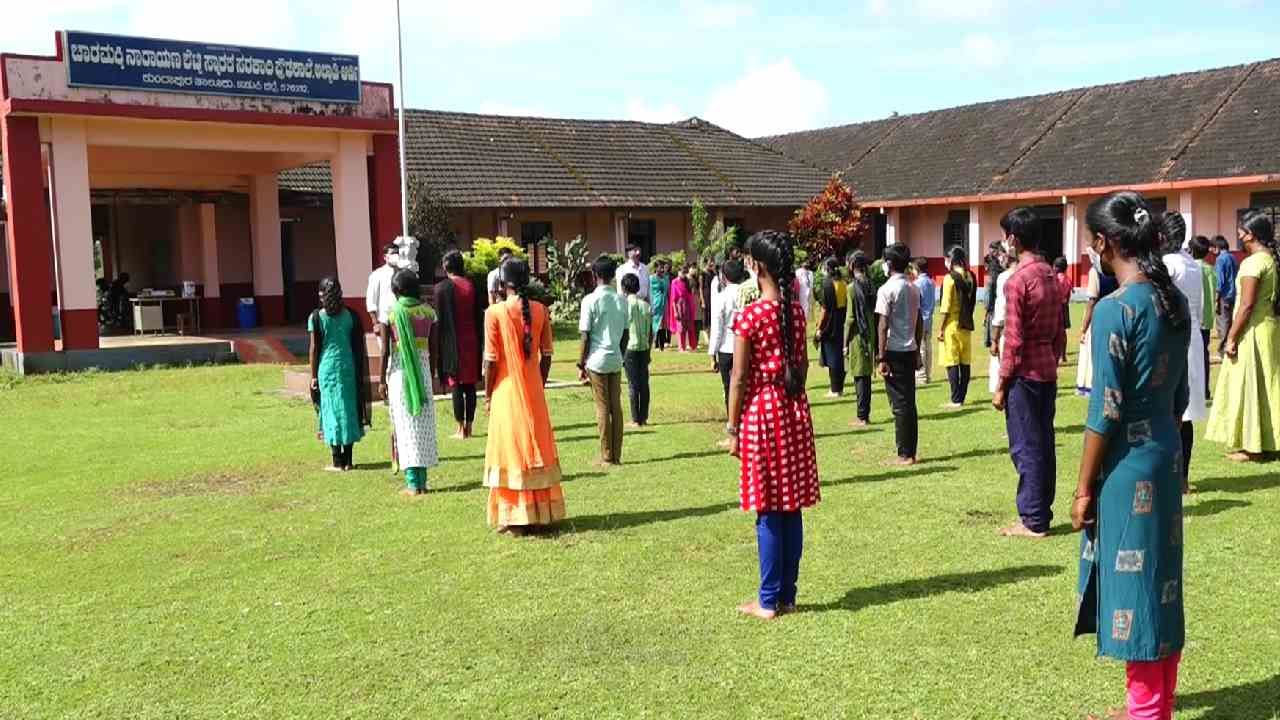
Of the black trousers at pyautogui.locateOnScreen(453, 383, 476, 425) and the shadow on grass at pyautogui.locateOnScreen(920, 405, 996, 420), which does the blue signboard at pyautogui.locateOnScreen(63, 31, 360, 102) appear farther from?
the shadow on grass at pyautogui.locateOnScreen(920, 405, 996, 420)

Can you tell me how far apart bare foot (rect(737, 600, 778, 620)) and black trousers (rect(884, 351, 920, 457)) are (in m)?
3.74

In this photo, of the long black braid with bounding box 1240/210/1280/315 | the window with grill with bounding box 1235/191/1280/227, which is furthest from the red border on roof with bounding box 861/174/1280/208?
the long black braid with bounding box 1240/210/1280/315

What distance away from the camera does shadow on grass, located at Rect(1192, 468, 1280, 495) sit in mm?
7621

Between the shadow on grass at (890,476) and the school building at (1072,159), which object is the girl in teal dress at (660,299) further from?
the shadow on grass at (890,476)

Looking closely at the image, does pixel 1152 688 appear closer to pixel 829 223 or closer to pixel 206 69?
pixel 206 69

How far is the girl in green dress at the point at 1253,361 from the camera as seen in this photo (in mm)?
7945

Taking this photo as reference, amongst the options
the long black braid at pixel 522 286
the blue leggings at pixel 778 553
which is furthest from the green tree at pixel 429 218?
the blue leggings at pixel 778 553

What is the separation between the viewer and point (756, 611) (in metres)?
5.32

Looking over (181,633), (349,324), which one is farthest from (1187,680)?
(349,324)

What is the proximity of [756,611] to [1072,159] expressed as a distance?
84.5 feet

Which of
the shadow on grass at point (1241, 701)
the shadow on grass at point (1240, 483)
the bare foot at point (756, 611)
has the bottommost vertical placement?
the shadow on grass at point (1241, 701)

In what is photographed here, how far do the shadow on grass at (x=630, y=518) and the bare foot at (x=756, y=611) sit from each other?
183 centimetres

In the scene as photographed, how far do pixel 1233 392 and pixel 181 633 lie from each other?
7193mm

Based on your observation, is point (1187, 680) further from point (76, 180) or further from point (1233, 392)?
point (76, 180)
